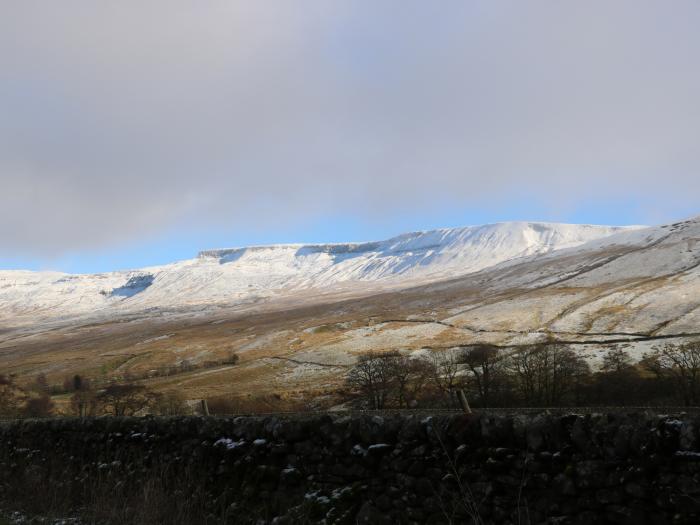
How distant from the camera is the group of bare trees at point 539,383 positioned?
44.3 meters

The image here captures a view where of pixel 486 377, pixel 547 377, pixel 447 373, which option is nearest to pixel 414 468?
pixel 547 377

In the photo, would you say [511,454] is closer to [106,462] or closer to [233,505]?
[233,505]

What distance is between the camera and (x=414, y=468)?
327 inches

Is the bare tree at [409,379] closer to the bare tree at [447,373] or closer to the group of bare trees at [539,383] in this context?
the group of bare trees at [539,383]

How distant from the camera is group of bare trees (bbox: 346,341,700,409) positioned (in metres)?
44.3

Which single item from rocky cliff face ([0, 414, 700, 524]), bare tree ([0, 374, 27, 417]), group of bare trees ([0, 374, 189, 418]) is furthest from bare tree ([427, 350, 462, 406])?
bare tree ([0, 374, 27, 417])

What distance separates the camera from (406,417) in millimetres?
8758

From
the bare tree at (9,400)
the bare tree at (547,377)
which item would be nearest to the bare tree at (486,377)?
the bare tree at (547,377)

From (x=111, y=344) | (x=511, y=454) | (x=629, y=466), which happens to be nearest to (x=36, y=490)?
(x=511, y=454)

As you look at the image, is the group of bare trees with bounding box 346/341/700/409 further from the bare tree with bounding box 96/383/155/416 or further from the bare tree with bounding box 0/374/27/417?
the bare tree with bounding box 0/374/27/417

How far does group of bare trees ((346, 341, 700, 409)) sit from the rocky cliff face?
120ft

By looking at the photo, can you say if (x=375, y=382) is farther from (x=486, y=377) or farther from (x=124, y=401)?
(x=124, y=401)

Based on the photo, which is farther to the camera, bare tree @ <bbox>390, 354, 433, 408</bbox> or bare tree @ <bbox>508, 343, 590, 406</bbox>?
bare tree @ <bbox>390, 354, 433, 408</bbox>

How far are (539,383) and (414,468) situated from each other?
46.8m
